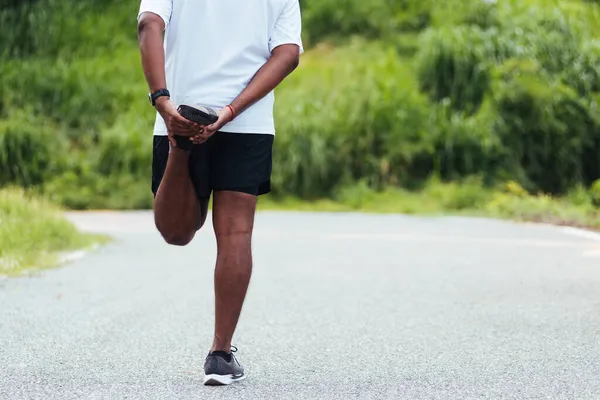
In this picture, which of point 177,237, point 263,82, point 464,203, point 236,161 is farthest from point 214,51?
point 464,203

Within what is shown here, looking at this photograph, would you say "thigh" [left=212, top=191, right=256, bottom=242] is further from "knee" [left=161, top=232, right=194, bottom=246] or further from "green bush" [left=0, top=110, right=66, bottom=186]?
"green bush" [left=0, top=110, right=66, bottom=186]

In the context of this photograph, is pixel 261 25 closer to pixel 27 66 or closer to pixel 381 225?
pixel 381 225

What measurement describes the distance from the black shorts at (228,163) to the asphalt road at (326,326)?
2.87ft

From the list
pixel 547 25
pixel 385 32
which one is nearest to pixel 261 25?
pixel 547 25

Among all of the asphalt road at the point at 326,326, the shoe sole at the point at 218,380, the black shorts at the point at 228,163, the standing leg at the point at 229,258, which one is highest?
the black shorts at the point at 228,163

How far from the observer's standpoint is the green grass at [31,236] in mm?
12766

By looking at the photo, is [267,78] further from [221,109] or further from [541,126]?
[541,126]

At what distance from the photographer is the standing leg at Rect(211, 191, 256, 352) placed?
200 inches

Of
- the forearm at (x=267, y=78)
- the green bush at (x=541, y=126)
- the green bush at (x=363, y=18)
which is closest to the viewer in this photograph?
the forearm at (x=267, y=78)

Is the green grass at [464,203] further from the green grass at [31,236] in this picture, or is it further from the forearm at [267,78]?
the forearm at [267,78]

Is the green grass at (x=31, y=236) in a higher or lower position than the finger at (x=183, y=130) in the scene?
lower

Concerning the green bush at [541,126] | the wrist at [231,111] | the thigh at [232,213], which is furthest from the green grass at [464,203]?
the wrist at [231,111]

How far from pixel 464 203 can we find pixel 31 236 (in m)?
19.6

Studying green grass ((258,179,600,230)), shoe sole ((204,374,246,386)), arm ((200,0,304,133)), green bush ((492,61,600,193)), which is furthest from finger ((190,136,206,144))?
green bush ((492,61,600,193))
